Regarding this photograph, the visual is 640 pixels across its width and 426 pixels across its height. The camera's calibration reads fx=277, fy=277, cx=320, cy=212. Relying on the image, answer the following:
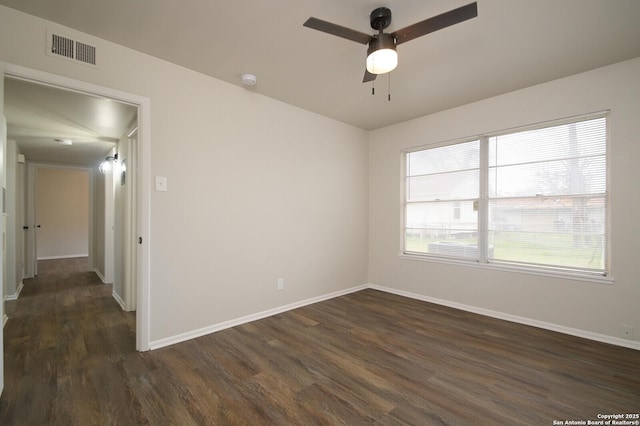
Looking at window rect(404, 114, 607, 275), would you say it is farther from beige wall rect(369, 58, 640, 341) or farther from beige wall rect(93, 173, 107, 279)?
beige wall rect(93, 173, 107, 279)

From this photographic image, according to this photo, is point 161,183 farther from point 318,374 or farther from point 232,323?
point 318,374

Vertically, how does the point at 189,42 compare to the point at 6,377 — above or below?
above

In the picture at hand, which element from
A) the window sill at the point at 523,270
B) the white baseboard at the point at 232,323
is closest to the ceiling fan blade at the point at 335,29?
the white baseboard at the point at 232,323

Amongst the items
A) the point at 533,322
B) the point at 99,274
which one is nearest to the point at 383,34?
the point at 533,322

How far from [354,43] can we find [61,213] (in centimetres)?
943

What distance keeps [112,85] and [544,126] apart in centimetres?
443

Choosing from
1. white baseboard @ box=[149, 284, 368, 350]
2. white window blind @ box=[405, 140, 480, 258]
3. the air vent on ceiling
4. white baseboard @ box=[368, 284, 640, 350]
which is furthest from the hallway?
white window blind @ box=[405, 140, 480, 258]

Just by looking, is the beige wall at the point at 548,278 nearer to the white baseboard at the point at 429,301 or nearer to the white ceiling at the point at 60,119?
the white baseboard at the point at 429,301

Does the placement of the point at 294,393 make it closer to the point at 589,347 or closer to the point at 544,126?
the point at 589,347

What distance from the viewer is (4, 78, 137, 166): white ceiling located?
2.81 m

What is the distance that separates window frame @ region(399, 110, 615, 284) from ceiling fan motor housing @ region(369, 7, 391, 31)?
2.25 m

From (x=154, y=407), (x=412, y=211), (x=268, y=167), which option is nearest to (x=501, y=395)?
(x=154, y=407)

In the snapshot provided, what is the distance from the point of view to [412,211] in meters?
4.39

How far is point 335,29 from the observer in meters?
1.82
